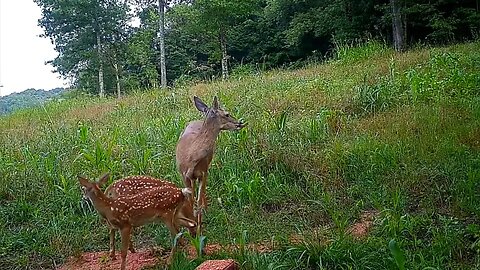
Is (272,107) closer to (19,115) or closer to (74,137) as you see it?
(74,137)

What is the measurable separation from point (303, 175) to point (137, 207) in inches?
88.0

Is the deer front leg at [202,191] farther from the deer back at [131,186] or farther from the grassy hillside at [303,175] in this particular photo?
the deer back at [131,186]

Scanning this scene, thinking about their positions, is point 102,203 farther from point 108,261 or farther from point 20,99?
point 20,99

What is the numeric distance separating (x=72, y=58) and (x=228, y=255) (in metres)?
30.8

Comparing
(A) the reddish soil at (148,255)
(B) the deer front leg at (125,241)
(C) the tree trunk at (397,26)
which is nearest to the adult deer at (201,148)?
(A) the reddish soil at (148,255)

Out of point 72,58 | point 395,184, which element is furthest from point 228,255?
point 72,58

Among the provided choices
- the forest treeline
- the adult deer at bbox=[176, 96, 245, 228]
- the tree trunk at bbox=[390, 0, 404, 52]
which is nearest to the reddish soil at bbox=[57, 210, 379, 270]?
the adult deer at bbox=[176, 96, 245, 228]

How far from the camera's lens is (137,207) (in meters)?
4.16

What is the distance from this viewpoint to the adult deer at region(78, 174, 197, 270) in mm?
4082

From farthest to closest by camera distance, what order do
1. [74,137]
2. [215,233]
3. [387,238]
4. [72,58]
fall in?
[72,58], [74,137], [215,233], [387,238]

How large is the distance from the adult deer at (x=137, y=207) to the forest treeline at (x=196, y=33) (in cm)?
1912

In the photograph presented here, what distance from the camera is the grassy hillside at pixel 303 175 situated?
4.28 m

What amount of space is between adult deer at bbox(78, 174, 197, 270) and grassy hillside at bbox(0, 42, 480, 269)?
37 cm

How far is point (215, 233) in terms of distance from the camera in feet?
16.1
